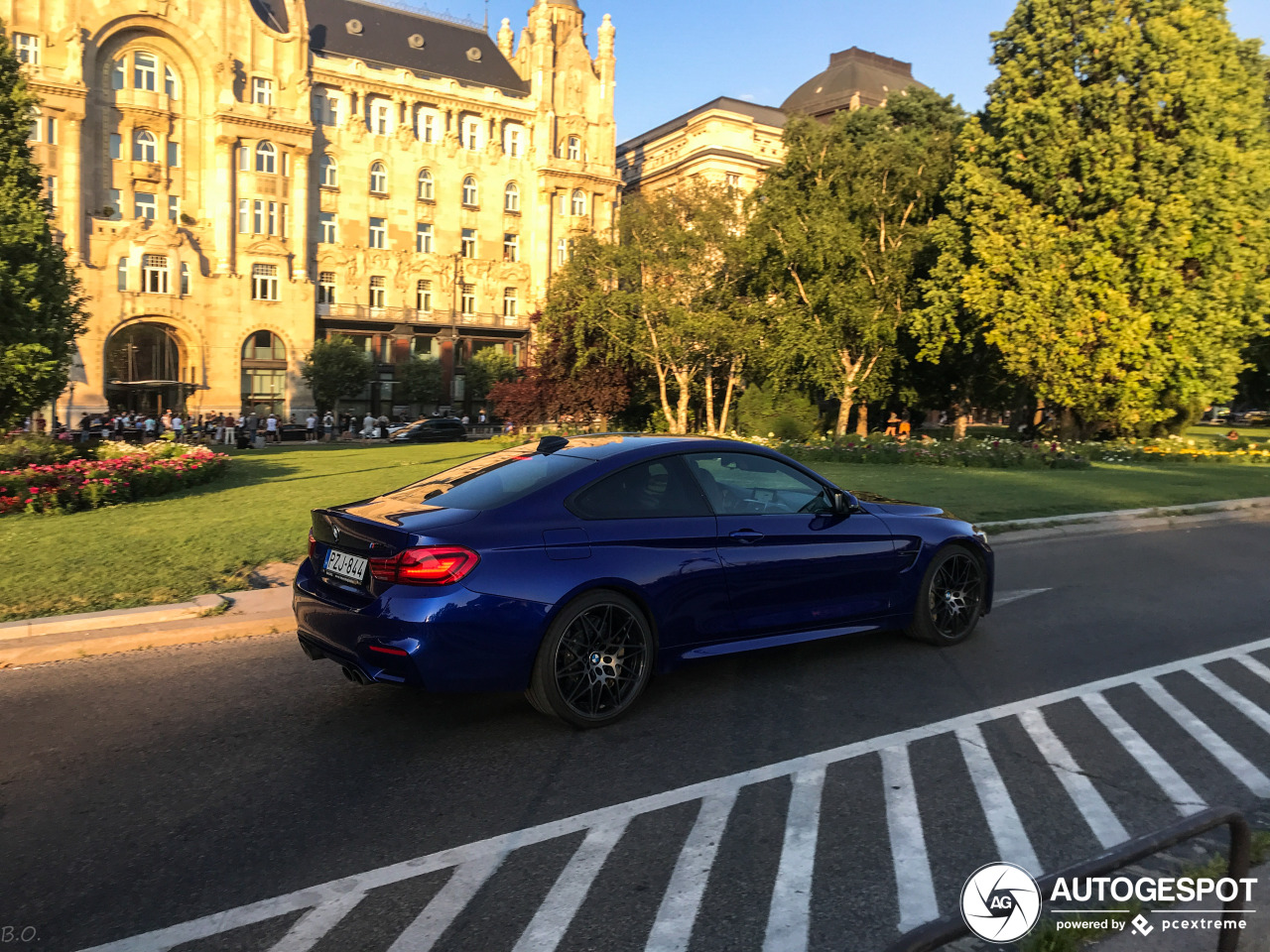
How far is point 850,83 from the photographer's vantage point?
67375 mm

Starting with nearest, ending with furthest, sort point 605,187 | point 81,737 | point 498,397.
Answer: point 81,737
point 498,397
point 605,187

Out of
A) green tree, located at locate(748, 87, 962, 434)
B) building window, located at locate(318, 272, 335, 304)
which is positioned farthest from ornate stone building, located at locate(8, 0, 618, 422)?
green tree, located at locate(748, 87, 962, 434)

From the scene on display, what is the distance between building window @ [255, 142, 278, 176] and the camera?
5797cm

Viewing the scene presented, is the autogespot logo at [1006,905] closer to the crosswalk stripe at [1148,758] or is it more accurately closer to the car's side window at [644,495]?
the crosswalk stripe at [1148,758]

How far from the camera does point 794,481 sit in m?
6.19

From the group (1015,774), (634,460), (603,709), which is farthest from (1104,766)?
(634,460)

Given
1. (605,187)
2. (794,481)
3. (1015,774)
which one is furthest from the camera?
(605,187)

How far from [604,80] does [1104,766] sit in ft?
244

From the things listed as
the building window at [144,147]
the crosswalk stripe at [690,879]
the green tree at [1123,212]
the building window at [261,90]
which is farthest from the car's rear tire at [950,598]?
the building window at [261,90]

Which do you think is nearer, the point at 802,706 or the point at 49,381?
the point at 802,706

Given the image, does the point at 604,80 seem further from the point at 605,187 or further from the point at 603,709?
the point at 603,709

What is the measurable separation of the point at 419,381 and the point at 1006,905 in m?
61.2

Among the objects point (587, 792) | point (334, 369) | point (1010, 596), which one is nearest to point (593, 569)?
point (587, 792)

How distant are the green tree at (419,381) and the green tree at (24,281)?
41532 millimetres
